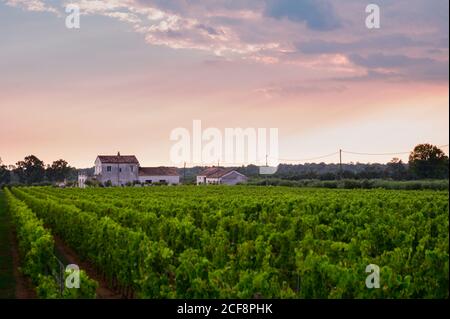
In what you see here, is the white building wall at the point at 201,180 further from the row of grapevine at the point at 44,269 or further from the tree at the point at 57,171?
the row of grapevine at the point at 44,269

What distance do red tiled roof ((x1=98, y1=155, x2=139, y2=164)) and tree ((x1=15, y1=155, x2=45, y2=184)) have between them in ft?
139

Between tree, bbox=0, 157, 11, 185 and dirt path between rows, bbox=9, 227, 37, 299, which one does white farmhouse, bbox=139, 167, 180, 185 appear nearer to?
tree, bbox=0, 157, 11, 185

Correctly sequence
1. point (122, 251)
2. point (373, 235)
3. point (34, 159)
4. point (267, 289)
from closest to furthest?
point (267, 289)
point (122, 251)
point (373, 235)
point (34, 159)

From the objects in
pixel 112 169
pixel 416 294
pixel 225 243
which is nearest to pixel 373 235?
pixel 225 243

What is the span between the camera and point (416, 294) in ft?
35.6

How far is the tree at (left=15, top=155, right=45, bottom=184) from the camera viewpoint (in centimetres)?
13762

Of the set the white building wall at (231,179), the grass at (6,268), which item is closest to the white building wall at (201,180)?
the white building wall at (231,179)

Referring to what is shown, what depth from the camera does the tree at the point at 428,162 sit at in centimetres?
8538

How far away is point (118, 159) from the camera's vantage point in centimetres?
10319

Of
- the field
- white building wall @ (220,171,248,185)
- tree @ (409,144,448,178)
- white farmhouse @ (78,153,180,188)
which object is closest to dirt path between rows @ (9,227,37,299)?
the field
